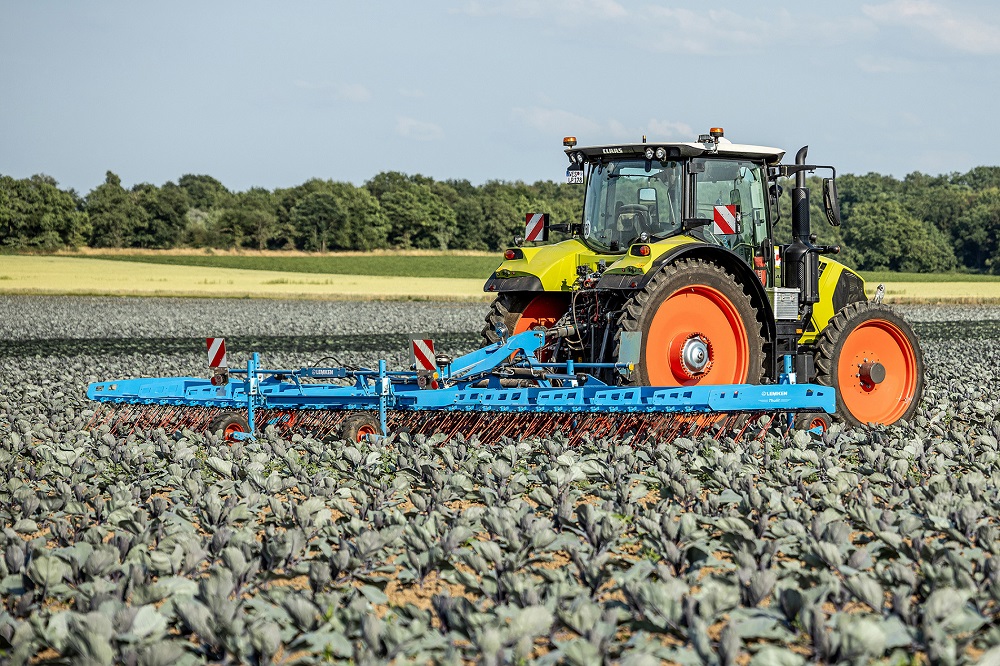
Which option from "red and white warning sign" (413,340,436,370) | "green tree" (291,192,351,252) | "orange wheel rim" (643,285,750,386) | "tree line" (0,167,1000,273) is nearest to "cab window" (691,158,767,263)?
"orange wheel rim" (643,285,750,386)

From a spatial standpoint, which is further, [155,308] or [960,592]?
[155,308]

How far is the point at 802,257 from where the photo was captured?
10.2 metres

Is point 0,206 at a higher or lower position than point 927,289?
higher

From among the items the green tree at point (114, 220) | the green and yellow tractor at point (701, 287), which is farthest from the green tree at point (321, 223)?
the green and yellow tractor at point (701, 287)

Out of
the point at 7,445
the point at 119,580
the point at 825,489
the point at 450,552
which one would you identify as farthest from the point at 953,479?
the point at 7,445

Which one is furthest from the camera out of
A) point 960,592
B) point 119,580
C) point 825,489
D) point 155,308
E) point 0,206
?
point 0,206

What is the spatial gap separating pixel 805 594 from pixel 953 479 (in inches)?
109

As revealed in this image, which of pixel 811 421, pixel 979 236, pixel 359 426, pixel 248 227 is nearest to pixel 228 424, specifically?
pixel 359 426

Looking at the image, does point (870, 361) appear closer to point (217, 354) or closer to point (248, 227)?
point (217, 354)

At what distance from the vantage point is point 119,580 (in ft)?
17.0

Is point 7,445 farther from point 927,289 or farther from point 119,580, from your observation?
point 927,289

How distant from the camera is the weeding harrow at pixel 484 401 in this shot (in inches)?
342

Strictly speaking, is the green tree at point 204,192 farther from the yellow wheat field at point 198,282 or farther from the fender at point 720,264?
the fender at point 720,264

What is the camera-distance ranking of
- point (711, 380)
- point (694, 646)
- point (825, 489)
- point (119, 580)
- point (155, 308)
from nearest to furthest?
point (694, 646), point (119, 580), point (825, 489), point (711, 380), point (155, 308)
